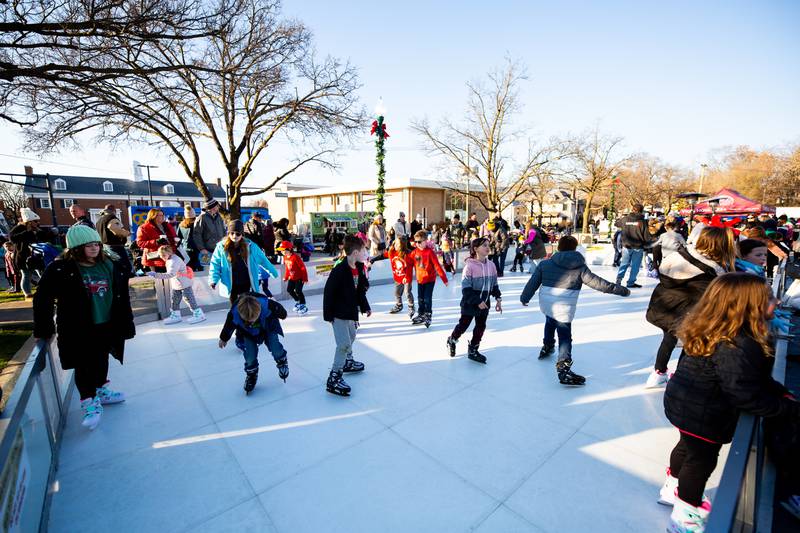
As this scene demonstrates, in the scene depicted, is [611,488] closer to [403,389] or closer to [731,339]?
[731,339]

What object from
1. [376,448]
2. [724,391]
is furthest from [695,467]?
[376,448]

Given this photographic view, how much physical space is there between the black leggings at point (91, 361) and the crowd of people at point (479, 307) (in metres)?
0.01

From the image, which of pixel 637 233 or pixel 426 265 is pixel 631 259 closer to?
Result: pixel 637 233

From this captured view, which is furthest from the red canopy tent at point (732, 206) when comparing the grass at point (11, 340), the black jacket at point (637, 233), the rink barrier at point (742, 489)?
the grass at point (11, 340)

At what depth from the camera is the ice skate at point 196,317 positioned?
629cm

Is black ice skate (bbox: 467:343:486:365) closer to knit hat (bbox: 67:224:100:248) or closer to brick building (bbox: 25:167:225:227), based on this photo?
knit hat (bbox: 67:224:100:248)

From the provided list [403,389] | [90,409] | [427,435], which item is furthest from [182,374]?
[427,435]

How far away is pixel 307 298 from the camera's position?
810 centimetres

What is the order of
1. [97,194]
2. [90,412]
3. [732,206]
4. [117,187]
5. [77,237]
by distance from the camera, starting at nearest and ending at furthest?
[77,237] < [90,412] < [732,206] < [97,194] < [117,187]

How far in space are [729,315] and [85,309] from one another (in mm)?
4562

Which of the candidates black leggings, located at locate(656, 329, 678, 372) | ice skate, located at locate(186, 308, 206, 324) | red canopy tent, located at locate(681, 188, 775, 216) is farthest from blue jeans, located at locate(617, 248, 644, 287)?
red canopy tent, located at locate(681, 188, 775, 216)

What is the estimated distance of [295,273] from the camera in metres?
6.78

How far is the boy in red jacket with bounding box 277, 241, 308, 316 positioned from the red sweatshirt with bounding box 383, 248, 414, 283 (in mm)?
1775

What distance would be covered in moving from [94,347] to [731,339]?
466 cm
